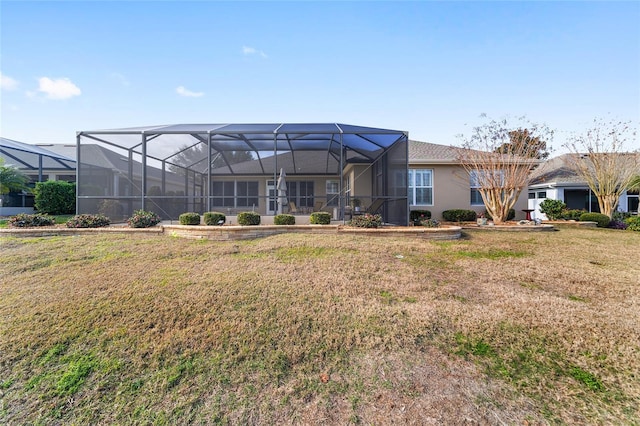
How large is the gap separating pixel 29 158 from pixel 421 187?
23.3 meters

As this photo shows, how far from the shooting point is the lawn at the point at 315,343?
6.80 ft

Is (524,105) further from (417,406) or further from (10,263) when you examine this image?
(10,263)

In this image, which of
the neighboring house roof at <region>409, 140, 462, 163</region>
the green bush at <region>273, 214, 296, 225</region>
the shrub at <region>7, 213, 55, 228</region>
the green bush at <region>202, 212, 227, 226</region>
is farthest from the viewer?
the neighboring house roof at <region>409, 140, 462, 163</region>

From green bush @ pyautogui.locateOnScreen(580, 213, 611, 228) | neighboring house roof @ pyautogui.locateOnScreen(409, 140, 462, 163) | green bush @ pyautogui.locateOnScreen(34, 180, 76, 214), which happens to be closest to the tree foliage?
neighboring house roof @ pyautogui.locateOnScreen(409, 140, 462, 163)

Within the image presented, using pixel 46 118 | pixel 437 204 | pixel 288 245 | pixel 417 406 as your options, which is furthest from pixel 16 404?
pixel 437 204

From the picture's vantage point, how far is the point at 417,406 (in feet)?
6.75

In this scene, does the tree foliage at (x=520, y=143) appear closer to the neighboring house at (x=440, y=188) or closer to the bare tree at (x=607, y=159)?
the neighboring house at (x=440, y=188)

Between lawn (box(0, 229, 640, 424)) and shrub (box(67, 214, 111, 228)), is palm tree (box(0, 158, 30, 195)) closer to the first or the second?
shrub (box(67, 214, 111, 228))

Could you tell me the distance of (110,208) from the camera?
9.48 meters

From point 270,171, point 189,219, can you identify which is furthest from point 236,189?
point 189,219

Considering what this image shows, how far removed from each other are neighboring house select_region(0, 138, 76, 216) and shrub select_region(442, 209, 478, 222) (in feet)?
72.8

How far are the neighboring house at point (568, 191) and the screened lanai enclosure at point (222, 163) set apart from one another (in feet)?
29.9

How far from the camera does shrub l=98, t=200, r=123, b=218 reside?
9.37 m

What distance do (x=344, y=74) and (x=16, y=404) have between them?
11496mm
